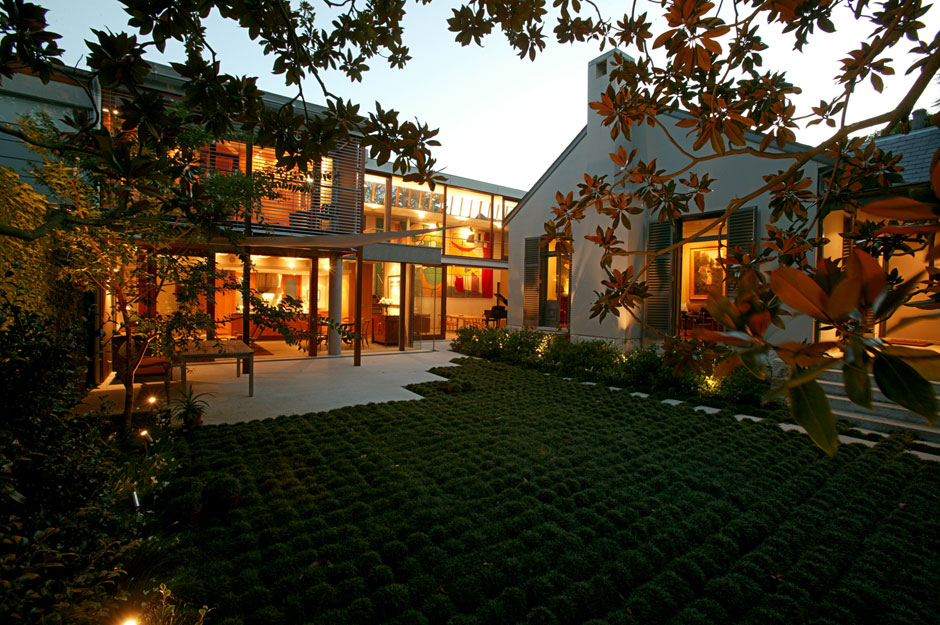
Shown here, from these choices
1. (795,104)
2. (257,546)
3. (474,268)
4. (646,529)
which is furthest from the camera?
(474,268)

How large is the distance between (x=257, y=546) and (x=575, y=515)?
6.05 ft

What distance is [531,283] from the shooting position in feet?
33.2

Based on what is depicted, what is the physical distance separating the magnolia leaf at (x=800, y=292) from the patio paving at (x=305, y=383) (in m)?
5.13

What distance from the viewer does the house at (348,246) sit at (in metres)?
6.01

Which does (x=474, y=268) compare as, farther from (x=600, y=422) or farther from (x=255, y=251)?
(x=600, y=422)

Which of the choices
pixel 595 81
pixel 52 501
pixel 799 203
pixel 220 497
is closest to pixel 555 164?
pixel 595 81

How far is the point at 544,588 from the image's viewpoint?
2.06 m

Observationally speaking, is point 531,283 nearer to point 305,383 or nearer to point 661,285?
point 661,285

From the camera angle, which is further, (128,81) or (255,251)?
(255,251)

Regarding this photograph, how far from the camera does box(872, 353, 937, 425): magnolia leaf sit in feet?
1.59

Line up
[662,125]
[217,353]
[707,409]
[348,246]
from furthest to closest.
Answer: [348,246]
[707,409]
[217,353]
[662,125]

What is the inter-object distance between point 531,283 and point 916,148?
21.0 feet

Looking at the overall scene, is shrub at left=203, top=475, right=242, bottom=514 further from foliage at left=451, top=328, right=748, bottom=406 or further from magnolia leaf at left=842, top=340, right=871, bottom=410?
foliage at left=451, top=328, right=748, bottom=406

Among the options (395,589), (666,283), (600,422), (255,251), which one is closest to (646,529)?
(395,589)
